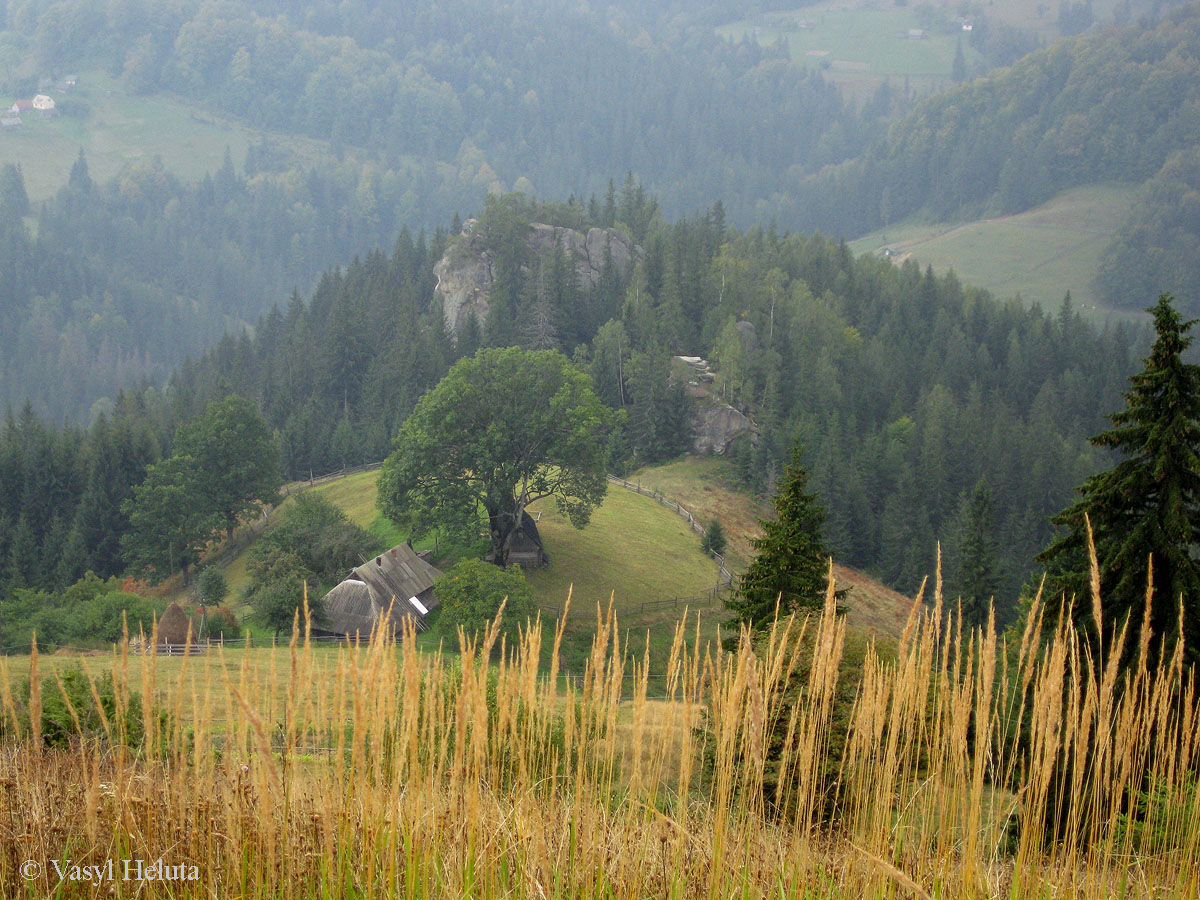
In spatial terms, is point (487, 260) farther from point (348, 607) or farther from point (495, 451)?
point (348, 607)

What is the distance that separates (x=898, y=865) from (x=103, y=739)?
27.1 feet

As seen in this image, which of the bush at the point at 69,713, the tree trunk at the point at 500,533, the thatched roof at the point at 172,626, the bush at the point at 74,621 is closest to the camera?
the bush at the point at 69,713

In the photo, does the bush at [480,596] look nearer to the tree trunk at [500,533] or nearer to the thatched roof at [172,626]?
the tree trunk at [500,533]

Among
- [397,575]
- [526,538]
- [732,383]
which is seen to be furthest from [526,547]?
[732,383]

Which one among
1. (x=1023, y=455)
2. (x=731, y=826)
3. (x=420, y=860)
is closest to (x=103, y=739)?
(x=420, y=860)

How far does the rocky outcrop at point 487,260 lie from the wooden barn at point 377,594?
56777 mm

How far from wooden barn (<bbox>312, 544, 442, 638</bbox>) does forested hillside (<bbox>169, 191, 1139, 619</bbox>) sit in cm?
3589

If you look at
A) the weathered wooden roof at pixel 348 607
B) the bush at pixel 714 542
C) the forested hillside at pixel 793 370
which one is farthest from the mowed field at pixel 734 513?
Answer: the weathered wooden roof at pixel 348 607

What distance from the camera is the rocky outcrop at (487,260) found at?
10650 centimetres

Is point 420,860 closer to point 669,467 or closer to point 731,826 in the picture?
point 731,826

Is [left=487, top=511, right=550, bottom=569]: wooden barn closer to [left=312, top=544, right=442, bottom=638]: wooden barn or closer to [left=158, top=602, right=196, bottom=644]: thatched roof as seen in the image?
[left=312, top=544, right=442, bottom=638]: wooden barn

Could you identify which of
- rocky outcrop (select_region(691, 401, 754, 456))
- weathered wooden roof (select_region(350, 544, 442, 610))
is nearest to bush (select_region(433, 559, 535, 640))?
weathered wooden roof (select_region(350, 544, 442, 610))

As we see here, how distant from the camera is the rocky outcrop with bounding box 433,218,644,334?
349 ft

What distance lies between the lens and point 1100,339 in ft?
420
